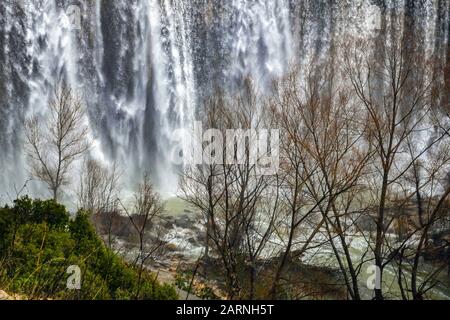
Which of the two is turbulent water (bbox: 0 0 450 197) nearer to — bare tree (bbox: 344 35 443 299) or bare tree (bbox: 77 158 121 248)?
bare tree (bbox: 77 158 121 248)

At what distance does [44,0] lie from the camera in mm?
24078

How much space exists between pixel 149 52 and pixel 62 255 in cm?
1868

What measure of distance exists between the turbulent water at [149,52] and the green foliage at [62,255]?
12.6 meters

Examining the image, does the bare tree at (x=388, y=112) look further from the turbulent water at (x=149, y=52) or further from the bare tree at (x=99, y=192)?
the bare tree at (x=99, y=192)

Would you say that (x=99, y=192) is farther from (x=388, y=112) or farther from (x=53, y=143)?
(x=388, y=112)

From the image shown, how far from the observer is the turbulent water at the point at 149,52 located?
2386 centimetres

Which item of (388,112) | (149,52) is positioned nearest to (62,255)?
(388,112)

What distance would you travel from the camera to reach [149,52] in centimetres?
2684

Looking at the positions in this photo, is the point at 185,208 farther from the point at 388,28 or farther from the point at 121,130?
the point at 388,28

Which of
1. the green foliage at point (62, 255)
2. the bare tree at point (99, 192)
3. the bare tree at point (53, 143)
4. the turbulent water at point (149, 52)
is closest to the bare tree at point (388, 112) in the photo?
the green foliage at point (62, 255)

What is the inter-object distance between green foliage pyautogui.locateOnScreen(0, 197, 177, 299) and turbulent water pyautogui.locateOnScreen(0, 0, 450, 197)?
1261 centimetres

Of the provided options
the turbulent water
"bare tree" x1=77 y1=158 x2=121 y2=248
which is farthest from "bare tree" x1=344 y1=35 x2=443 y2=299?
"bare tree" x1=77 y1=158 x2=121 y2=248

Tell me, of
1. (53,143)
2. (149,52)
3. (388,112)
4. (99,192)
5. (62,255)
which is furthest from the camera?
(149,52)
